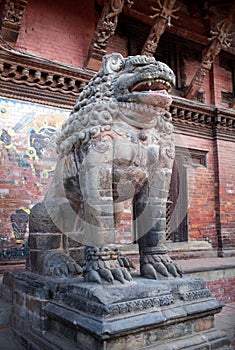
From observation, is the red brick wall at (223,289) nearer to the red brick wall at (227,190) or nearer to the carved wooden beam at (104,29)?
the red brick wall at (227,190)

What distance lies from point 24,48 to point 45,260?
4.96 meters

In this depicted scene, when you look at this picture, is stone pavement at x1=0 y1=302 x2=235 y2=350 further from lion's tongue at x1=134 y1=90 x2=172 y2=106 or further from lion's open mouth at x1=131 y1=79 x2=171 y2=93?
lion's open mouth at x1=131 y1=79 x2=171 y2=93

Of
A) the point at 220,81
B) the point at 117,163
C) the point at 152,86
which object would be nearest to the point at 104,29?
the point at 220,81

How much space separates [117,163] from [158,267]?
0.93m

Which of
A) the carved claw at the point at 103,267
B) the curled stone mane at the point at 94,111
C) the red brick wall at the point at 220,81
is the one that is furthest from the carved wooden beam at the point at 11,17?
the red brick wall at the point at 220,81

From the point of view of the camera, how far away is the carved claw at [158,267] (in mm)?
2775

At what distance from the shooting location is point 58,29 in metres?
7.18

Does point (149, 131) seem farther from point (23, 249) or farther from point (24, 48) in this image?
point (24, 48)

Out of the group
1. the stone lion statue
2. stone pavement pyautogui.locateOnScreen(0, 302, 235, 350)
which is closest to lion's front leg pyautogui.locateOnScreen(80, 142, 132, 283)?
the stone lion statue

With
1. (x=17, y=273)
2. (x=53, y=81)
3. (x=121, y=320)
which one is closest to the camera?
(x=121, y=320)

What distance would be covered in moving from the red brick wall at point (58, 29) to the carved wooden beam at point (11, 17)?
0.38 meters

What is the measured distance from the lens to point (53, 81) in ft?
21.5

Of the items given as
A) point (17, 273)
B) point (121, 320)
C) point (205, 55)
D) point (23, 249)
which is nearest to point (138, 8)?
point (205, 55)

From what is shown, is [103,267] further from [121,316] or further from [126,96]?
[126,96]
